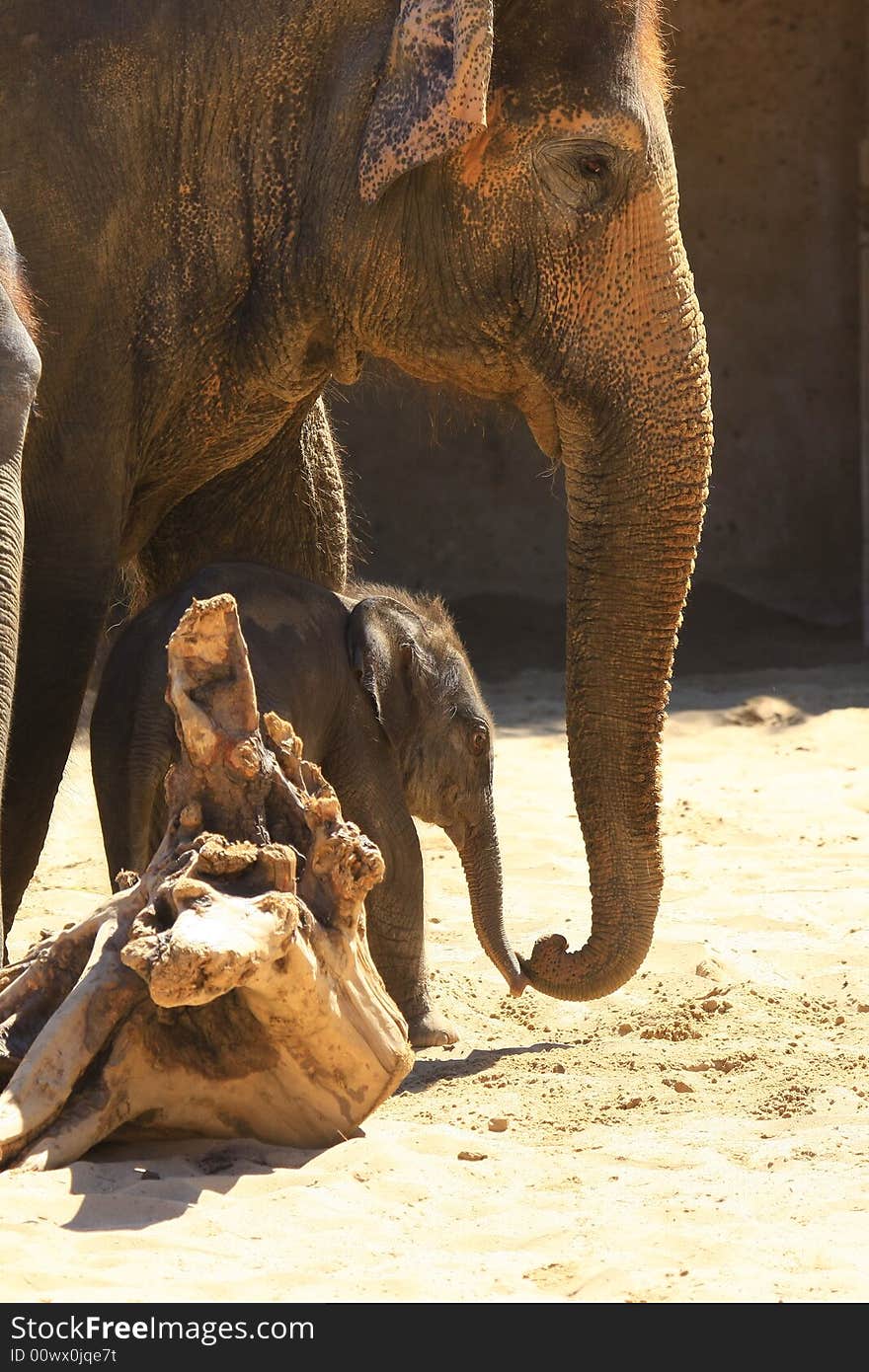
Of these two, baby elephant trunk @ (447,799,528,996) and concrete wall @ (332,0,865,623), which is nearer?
baby elephant trunk @ (447,799,528,996)

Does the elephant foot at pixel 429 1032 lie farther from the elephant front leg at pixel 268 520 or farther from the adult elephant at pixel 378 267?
the elephant front leg at pixel 268 520

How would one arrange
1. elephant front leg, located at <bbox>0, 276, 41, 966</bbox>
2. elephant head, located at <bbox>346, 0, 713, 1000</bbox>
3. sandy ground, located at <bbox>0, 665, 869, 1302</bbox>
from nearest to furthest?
sandy ground, located at <bbox>0, 665, 869, 1302</bbox>
elephant front leg, located at <bbox>0, 276, 41, 966</bbox>
elephant head, located at <bbox>346, 0, 713, 1000</bbox>

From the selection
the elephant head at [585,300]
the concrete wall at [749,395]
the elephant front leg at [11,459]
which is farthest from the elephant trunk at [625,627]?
the concrete wall at [749,395]

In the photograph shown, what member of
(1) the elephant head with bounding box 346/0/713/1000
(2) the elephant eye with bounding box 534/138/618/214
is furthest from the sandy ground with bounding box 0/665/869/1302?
(2) the elephant eye with bounding box 534/138/618/214

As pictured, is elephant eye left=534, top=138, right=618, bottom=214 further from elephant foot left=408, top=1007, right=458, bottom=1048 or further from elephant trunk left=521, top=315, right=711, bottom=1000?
elephant foot left=408, top=1007, right=458, bottom=1048

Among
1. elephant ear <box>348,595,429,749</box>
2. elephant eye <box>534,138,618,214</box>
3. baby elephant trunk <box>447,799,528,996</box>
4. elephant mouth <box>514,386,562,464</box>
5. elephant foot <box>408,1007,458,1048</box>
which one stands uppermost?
elephant eye <box>534,138,618,214</box>

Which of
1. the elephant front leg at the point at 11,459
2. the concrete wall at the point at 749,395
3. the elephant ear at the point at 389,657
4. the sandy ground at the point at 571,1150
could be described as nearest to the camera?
the sandy ground at the point at 571,1150

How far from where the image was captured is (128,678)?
441 centimetres

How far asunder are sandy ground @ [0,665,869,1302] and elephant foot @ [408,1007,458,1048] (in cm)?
6

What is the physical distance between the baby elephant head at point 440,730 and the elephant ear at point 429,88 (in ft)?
3.54

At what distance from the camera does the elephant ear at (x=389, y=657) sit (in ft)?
15.4

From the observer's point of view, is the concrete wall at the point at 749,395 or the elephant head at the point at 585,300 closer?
the elephant head at the point at 585,300

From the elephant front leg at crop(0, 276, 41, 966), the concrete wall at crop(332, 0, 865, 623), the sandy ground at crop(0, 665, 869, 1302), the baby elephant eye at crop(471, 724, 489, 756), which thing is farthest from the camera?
the concrete wall at crop(332, 0, 865, 623)

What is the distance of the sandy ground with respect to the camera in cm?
281
